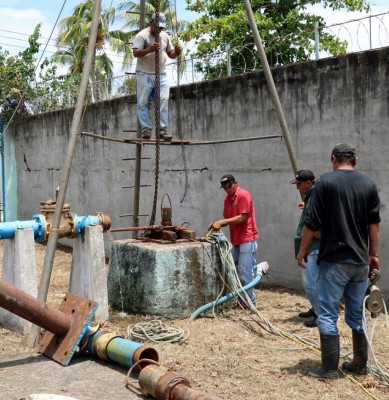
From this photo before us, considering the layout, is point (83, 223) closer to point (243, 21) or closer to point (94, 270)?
point (94, 270)

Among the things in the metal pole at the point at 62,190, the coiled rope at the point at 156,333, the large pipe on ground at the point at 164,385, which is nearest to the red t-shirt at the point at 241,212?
the coiled rope at the point at 156,333

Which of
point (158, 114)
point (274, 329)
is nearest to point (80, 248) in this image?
point (158, 114)

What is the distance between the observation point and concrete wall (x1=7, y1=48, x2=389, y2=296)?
8.07m

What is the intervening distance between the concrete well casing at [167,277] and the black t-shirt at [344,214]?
2.57m

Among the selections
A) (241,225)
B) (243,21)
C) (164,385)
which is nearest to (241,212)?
(241,225)

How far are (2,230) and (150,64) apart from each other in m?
3.04

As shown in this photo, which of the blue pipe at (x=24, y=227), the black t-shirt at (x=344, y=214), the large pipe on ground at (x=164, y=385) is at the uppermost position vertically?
the black t-shirt at (x=344, y=214)

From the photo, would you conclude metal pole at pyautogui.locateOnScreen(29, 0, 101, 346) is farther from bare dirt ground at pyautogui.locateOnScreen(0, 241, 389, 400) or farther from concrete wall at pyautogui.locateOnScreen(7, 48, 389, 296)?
concrete wall at pyautogui.locateOnScreen(7, 48, 389, 296)

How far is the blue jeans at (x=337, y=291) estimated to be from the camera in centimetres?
509

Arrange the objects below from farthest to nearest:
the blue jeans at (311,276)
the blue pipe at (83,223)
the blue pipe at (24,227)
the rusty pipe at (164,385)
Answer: the blue pipe at (83,223)
the blue pipe at (24,227)
the blue jeans at (311,276)
the rusty pipe at (164,385)

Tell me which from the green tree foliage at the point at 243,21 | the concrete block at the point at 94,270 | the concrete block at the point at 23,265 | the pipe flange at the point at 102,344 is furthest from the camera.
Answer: the green tree foliage at the point at 243,21

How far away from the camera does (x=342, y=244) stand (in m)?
5.04

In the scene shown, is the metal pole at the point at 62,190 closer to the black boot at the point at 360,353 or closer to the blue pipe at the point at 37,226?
the blue pipe at the point at 37,226

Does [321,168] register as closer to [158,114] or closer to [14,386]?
[158,114]
